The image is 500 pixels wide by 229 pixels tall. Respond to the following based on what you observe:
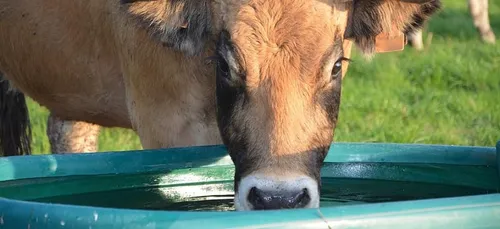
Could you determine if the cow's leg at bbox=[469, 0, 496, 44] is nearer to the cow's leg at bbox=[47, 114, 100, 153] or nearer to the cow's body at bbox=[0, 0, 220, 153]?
the cow's leg at bbox=[47, 114, 100, 153]

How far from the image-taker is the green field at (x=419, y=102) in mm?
6758

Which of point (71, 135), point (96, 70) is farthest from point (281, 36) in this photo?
point (71, 135)

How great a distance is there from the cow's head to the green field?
10.5ft

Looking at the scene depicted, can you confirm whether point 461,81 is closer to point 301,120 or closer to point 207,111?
point 207,111

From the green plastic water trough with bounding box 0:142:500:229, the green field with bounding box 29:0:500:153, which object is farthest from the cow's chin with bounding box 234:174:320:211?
the green field with bounding box 29:0:500:153

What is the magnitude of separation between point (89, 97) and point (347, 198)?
2.01 m

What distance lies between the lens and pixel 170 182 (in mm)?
3033

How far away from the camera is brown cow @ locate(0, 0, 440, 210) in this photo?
3092 millimetres

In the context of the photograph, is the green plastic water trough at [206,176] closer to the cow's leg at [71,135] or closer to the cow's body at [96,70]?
the cow's body at [96,70]

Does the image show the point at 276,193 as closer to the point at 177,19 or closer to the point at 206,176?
the point at 206,176

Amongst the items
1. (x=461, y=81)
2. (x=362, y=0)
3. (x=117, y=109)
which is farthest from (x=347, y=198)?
(x=461, y=81)

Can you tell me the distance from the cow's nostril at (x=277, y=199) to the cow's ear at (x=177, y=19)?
929 mm

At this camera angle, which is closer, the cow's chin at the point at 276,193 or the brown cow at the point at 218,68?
the cow's chin at the point at 276,193

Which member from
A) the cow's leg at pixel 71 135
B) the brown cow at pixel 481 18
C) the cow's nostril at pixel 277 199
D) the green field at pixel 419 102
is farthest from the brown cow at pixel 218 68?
the brown cow at pixel 481 18
